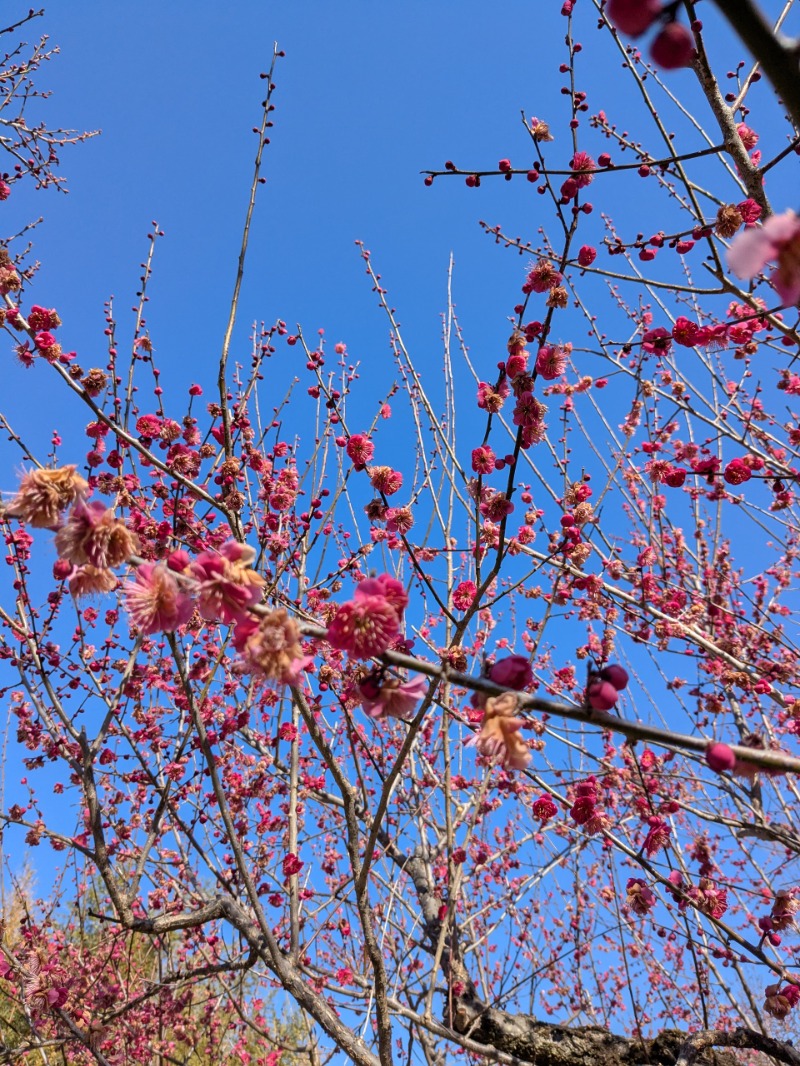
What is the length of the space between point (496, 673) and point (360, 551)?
7.15 feet

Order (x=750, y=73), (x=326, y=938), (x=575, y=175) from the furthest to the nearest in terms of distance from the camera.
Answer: (x=326, y=938) → (x=750, y=73) → (x=575, y=175)

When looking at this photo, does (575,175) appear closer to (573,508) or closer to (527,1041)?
(573,508)

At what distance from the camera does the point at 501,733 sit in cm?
137

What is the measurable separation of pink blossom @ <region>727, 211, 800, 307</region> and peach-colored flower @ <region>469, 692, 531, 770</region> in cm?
88

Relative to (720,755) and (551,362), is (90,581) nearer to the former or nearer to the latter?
(720,755)

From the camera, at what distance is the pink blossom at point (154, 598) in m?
1.54

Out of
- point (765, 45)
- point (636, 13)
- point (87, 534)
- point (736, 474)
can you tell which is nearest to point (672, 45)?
point (636, 13)

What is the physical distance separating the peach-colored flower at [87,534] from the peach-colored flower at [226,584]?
0.23 metres

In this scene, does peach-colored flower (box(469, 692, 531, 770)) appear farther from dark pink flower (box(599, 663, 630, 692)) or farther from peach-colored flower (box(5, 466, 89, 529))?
peach-colored flower (box(5, 466, 89, 529))

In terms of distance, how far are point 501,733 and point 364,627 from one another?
0.37 metres

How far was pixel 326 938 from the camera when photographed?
6707mm

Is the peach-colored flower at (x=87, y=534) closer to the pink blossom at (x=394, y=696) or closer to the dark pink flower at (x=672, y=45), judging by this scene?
the pink blossom at (x=394, y=696)

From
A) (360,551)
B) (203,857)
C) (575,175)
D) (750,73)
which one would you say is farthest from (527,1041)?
(750,73)

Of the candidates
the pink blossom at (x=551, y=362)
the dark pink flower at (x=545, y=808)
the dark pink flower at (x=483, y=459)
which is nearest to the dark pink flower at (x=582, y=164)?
the pink blossom at (x=551, y=362)
